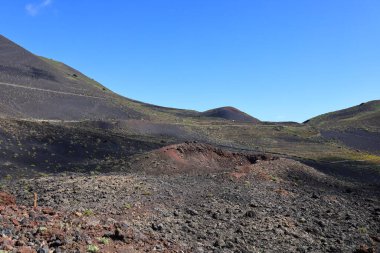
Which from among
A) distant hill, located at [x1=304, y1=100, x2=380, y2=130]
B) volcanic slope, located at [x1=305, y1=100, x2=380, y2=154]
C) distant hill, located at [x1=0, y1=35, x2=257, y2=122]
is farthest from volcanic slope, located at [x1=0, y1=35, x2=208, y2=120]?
distant hill, located at [x1=304, y1=100, x2=380, y2=130]

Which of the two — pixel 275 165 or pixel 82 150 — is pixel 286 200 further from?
pixel 82 150

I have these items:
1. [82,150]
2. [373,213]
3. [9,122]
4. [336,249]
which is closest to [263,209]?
[336,249]

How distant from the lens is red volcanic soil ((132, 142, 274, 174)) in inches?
1001

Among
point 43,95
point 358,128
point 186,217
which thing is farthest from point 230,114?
point 186,217

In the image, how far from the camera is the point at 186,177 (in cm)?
2245

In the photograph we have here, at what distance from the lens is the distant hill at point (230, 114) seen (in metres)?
103

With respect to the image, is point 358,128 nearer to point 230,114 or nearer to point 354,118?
point 354,118

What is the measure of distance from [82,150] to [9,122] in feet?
27.5

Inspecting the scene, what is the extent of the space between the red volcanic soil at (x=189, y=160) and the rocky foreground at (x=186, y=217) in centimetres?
306

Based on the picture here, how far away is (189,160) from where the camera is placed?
27984mm

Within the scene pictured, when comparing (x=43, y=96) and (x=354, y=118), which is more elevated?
(x=354, y=118)

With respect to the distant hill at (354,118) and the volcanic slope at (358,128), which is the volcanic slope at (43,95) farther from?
the distant hill at (354,118)

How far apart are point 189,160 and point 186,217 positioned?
46.8 ft

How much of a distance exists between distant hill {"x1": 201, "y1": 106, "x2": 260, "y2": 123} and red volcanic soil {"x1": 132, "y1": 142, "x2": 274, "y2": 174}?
70452 mm
